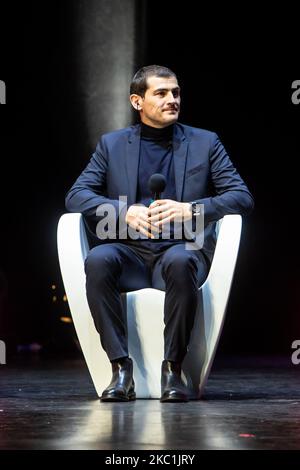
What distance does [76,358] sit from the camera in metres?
4.61

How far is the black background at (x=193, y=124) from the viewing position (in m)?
4.78

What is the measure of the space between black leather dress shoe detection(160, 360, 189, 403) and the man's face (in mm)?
896

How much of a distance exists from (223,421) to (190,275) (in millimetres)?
638

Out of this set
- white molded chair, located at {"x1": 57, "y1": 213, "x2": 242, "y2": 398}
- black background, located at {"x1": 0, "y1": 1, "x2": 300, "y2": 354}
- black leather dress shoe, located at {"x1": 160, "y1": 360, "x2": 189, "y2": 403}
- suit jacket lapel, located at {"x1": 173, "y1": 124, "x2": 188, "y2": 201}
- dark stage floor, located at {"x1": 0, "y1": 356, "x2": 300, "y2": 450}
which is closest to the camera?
dark stage floor, located at {"x1": 0, "y1": 356, "x2": 300, "y2": 450}

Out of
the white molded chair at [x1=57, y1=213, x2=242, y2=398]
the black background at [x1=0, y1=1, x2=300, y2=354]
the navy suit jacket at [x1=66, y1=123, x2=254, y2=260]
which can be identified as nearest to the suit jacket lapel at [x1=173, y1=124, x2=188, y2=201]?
the navy suit jacket at [x1=66, y1=123, x2=254, y2=260]

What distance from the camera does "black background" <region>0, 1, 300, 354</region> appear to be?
4.78m

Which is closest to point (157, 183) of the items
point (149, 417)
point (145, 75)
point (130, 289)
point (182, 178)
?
point (182, 178)

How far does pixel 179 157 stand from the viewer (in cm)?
315

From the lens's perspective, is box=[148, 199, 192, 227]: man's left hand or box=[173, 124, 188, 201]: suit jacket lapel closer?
box=[148, 199, 192, 227]: man's left hand

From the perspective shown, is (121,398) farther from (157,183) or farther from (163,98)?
(163,98)

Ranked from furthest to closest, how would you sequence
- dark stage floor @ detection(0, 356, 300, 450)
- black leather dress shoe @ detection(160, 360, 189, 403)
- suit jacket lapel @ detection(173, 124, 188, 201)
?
suit jacket lapel @ detection(173, 124, 188, 201) < black leather dress shoe @ detection(160, 360, 189, 403) < dark stage floor @ detection(0, 356, 300, 450)

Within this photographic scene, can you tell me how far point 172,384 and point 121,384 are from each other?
157mm

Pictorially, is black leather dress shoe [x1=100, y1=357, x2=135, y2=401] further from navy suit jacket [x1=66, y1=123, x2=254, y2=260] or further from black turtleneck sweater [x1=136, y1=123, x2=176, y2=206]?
black turtleneck sweater [x1=136, y1=123, x2=176, y2=206]
